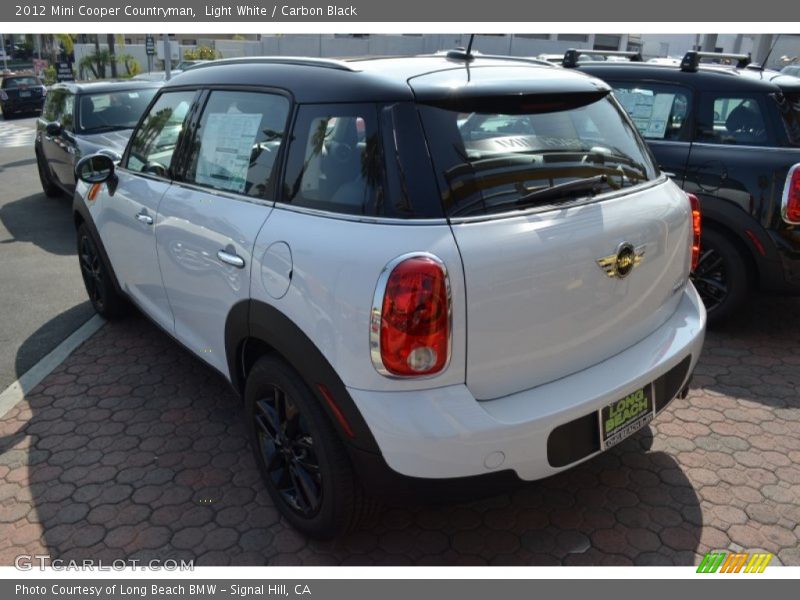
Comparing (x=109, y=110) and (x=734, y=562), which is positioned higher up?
(x=109, y=110)

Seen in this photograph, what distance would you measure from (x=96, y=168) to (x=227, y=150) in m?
1.42

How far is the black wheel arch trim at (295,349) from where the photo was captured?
6.81 ft

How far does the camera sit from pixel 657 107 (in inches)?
181

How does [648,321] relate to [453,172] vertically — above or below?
below

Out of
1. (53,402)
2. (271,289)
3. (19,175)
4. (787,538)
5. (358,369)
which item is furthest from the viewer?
(19,175)

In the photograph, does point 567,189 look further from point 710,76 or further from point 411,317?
point 710,76

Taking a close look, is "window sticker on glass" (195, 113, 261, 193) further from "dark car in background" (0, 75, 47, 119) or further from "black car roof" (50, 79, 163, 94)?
"dark car in background" (0, 75, 47, 119)

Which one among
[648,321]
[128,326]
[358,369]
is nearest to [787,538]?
[648,321]

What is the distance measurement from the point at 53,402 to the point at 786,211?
4.48m

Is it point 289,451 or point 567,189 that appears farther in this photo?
point 289,451

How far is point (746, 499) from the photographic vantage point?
2.77 m

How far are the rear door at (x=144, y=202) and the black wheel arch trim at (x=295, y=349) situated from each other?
971mm

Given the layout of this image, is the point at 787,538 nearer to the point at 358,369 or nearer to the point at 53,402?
the point at 358,369

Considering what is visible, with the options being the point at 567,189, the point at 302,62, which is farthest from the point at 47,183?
the point at 567,189
